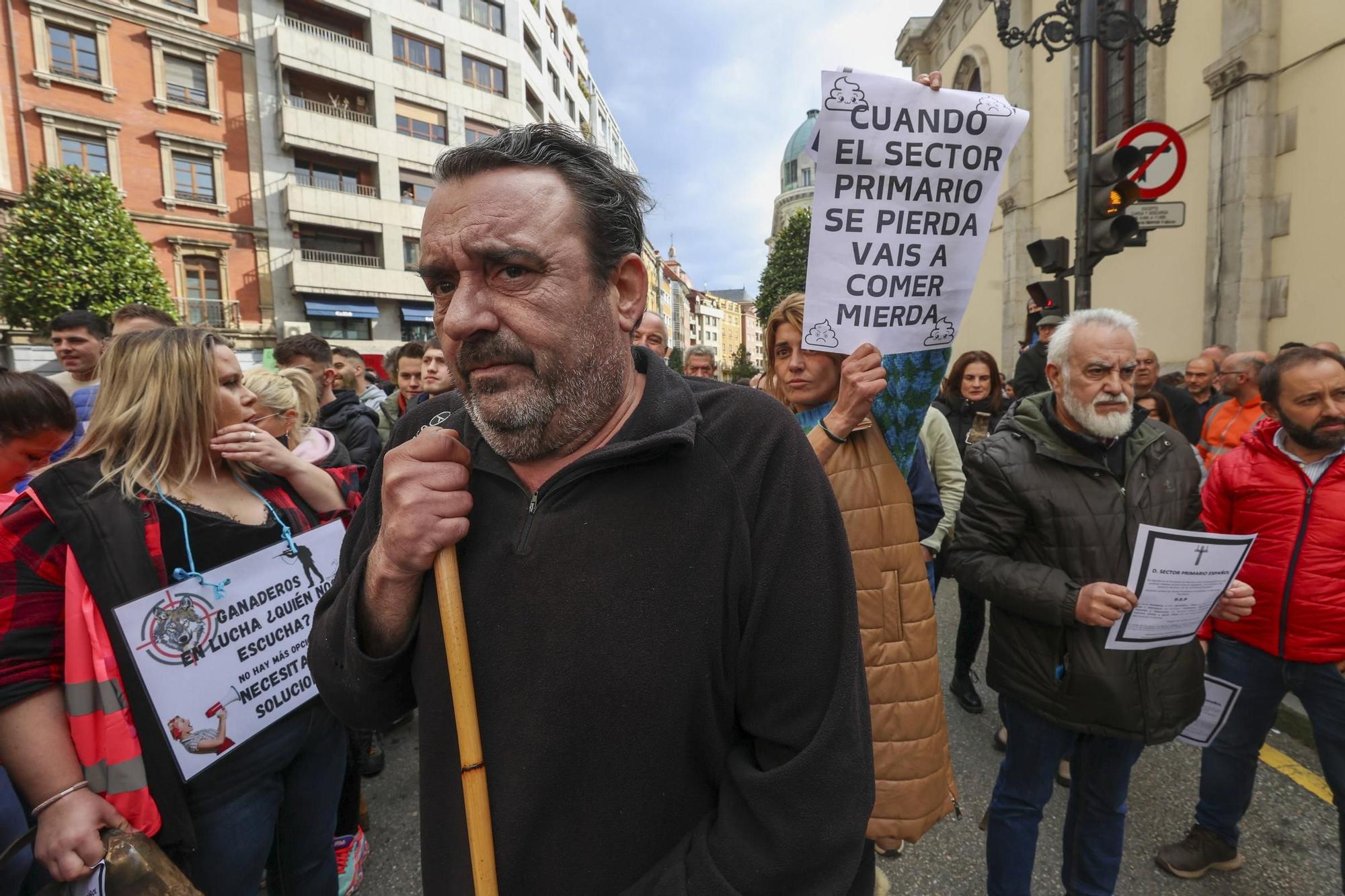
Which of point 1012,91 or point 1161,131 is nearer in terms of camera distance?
point 1161,131

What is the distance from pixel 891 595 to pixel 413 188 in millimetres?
27739

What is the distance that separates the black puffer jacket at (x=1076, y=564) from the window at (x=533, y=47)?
33.6 m

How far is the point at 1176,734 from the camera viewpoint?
2.18 metres

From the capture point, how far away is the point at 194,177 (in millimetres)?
22281

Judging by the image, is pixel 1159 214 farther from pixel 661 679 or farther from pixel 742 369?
pixel 742 369

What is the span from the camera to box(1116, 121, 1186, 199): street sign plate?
5.34 metres

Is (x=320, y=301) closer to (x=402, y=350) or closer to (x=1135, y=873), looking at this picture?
(x=402, y=350)

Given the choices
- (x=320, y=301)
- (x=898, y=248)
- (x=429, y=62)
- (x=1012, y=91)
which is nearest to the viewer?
(x=898, y=248)

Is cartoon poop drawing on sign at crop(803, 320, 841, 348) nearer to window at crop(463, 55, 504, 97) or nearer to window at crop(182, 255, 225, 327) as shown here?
window at crop(182, 255, 225, 327)

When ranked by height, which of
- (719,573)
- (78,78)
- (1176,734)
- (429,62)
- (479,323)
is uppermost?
(429,62)

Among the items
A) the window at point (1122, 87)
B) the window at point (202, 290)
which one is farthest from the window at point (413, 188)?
the window at point (1122, 87)

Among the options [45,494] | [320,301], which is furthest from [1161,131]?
[320,301]

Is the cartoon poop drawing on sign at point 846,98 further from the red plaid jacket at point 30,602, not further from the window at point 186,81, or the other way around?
the window at point 186,81

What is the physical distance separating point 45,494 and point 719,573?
1703mm
